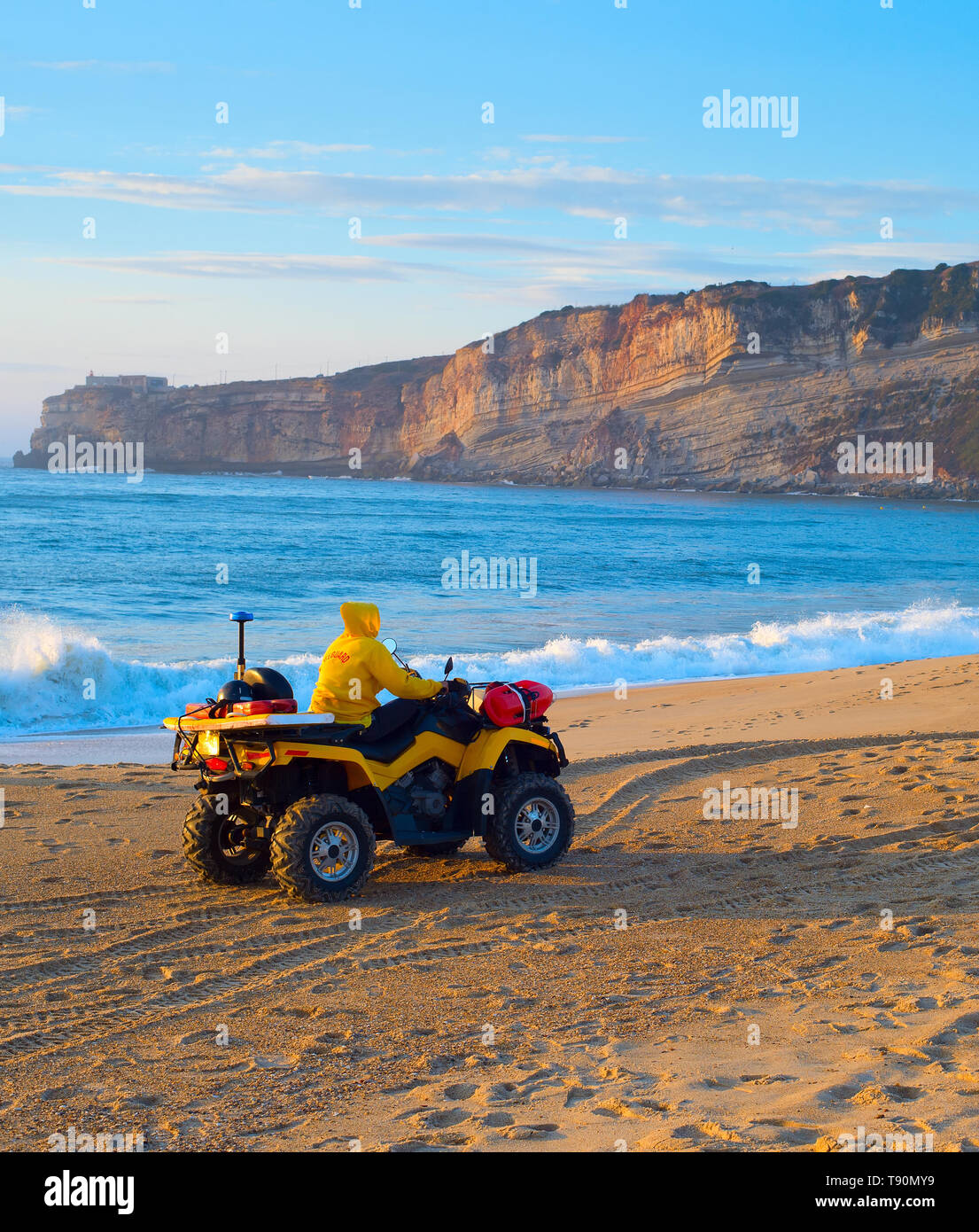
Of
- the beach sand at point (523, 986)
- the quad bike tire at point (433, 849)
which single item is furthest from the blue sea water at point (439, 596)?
the quad bike tire at point (433, 849)

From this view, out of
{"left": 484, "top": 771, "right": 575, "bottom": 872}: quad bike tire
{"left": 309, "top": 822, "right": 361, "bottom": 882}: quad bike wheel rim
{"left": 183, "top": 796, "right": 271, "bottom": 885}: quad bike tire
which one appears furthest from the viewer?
{"left": 484, "top": 771, "right": 575, "bottom": 872}: quad bike tire

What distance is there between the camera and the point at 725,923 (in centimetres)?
626

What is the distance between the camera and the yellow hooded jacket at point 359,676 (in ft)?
22.5

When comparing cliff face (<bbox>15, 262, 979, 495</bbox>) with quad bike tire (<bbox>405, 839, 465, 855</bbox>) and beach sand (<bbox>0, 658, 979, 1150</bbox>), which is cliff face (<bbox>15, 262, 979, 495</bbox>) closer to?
beach sand (<bbox>0, 658, 979, 1150</bbox>)

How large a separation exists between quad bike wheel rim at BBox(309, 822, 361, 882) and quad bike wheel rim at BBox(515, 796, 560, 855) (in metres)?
1.12

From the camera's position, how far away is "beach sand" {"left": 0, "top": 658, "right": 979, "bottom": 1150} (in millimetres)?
3898

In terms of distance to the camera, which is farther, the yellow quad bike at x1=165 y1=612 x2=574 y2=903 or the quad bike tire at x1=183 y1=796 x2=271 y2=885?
the quad bike tire at x1=183 y1=796 x2=271 y2=885

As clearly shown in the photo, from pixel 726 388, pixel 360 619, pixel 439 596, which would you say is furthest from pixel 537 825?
pixel 726 388

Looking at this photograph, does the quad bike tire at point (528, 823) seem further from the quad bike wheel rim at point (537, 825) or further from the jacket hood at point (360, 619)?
the jacket hood at point (360, 619)

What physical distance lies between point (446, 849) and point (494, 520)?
5883 centimetres

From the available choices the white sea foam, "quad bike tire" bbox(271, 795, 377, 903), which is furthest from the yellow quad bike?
the white sea foam

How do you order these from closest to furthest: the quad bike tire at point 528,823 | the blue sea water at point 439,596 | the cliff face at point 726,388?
the quad bike tire at point 528,823 → the blue sea water at point 439,596 → the cliff face at point 726,388
